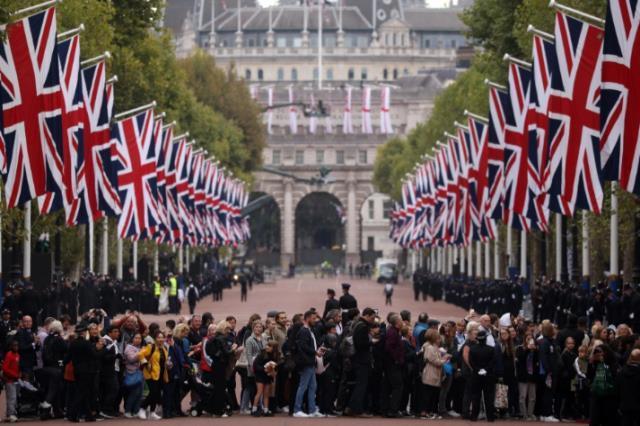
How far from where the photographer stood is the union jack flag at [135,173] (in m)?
64.3

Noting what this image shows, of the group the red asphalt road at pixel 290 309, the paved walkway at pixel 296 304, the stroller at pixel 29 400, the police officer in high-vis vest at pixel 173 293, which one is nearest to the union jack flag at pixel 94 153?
the red asphalt road at pixel 290 309

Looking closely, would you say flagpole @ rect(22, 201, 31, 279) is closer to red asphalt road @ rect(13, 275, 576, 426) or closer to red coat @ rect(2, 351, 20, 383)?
red asphalt road @ rect(13, 275, 576, 426)

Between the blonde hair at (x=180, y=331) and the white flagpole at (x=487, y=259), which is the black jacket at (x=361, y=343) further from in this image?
the white flagpole at (x=487, y=259)

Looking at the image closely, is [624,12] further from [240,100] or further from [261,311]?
[240,100]

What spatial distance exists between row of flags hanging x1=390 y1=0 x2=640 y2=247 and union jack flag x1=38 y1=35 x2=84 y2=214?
34.8 ft

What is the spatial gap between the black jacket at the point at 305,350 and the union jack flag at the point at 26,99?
9.44 m

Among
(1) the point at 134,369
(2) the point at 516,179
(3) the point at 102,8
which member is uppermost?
(3) the point at 102,8

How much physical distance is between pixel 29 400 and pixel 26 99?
9.91 m

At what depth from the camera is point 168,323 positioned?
3788cm

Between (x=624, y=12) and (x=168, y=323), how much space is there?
9.41m

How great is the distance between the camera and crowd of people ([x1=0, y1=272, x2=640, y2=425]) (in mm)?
35656

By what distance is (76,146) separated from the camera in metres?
51.9

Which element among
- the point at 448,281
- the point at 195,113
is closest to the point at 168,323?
the point at 448,281

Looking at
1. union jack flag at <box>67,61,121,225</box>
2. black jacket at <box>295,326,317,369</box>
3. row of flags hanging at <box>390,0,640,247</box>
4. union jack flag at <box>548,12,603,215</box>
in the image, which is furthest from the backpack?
union jack flag at <box>67,61,121,225</box>
